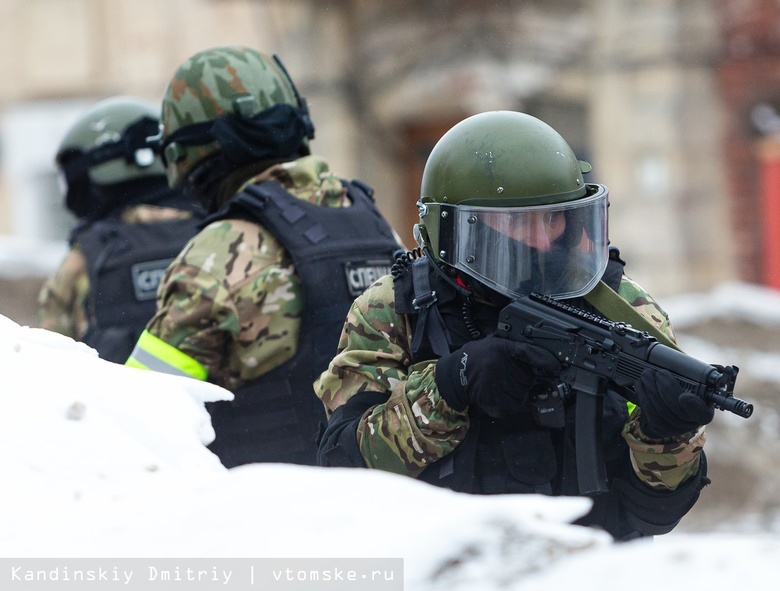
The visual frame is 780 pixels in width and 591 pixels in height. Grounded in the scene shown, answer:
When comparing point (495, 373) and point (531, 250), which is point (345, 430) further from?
point (531, 250)

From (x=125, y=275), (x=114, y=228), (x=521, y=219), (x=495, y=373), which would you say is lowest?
(x=125, y=275)

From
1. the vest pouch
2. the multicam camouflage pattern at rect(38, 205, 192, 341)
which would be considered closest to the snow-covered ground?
the vest pouch

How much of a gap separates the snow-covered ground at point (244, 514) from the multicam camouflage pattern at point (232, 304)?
1.03 meters

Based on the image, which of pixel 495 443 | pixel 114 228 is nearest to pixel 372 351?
pixel 495 443

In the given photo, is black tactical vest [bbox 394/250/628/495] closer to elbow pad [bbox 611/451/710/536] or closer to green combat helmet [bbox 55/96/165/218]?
elbow pad [bbox 611/451/710/536]

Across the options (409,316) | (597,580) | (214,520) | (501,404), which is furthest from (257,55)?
(597,580)

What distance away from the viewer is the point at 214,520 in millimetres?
1646

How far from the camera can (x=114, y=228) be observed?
13.5ft

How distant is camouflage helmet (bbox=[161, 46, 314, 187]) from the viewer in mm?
3307

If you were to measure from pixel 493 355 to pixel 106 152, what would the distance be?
2.41 m

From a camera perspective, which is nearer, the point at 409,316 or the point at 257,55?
the point at 409,316

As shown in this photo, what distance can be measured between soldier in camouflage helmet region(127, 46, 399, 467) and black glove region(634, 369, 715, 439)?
1082 mm

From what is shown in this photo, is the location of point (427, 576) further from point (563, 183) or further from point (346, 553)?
point (563, 183)

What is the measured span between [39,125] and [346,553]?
11324 mm
